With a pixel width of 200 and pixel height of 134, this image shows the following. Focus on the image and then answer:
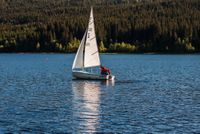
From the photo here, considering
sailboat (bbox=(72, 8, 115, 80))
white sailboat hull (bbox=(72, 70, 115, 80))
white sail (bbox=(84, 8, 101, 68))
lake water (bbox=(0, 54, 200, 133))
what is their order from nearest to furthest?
lake water (bbox=(0, 54, 200, 133)), white sailboat hull (bbox=(72, 70, 115, 80)), sailboat (bbox=(72, 8, 115, 80)), white sail (bbox=(84, 8, 101, 68))

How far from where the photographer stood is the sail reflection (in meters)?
41.8

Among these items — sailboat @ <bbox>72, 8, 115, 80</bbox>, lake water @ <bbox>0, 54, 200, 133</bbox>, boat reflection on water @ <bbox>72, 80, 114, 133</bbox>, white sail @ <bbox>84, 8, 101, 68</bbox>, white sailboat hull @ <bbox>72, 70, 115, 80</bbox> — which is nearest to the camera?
lake water @ <bbox>0, 54, 200, 133</bbox>

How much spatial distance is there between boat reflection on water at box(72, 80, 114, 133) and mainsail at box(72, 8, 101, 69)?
286cm

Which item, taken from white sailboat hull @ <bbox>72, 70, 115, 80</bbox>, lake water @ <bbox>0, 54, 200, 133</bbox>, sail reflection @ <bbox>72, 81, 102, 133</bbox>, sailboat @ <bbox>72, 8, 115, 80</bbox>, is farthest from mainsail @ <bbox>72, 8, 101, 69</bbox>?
lake water @ <bbox>0, 54, 200, 133</bbox>

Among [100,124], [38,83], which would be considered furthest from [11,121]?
[38,83]

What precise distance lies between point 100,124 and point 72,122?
227 centimetres

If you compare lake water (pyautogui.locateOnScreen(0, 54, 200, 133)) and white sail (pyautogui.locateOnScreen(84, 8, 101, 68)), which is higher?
white sail (pyautogui.locateOnScreen(84, 8, 101, 68))

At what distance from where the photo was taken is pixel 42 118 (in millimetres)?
44812

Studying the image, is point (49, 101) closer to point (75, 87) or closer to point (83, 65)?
point (75, 87)

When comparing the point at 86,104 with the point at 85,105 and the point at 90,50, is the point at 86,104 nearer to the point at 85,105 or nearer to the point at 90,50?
the point at 85,105

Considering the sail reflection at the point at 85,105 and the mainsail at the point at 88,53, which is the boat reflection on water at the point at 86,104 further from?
the mainsail at the point at 88,53

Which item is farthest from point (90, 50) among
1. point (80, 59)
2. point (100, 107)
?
point (100, 107)

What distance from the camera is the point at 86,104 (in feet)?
177

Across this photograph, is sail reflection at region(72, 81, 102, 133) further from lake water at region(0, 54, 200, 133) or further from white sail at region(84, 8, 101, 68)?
white sail at region(84, 8, 101, 68)
